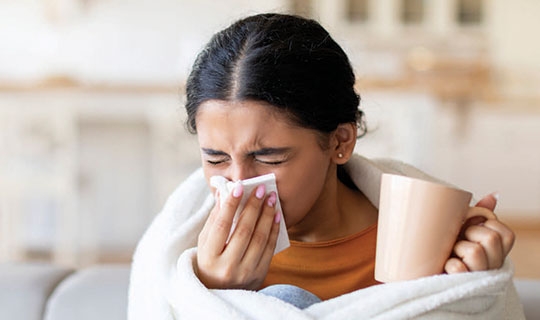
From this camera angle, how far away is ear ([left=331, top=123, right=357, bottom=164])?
3.25 feet

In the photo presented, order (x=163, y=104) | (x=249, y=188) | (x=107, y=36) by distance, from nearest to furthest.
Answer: (x=249, y=188) → (x=163, y=104) → (x=107, y=36)

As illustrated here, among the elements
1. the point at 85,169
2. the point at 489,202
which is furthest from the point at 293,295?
the point at 85,169

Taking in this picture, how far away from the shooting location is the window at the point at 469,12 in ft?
16.6

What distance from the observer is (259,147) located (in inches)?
33.2

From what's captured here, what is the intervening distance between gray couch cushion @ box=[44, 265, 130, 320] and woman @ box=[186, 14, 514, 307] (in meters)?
0.27

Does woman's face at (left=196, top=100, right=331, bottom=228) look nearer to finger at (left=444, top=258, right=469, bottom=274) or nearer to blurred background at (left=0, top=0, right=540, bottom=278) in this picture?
finger at (left=444, top=258, right=469, bottom=274)

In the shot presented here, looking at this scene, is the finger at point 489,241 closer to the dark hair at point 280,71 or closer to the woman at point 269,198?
the woman at point 269,198

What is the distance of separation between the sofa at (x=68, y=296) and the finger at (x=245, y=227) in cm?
32

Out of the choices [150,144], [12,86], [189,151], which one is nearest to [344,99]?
[189,151]

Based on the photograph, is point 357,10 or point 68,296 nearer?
point 68,296

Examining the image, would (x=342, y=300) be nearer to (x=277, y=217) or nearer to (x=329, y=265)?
(x=277, y=217)

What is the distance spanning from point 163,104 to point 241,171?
2.38 metres

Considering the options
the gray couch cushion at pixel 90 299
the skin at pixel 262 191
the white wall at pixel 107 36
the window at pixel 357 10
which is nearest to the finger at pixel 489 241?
the skin at pixel 262 191

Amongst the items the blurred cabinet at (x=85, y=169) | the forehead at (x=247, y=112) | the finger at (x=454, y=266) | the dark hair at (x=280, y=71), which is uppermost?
the dark hair at (x=280, y=71)
